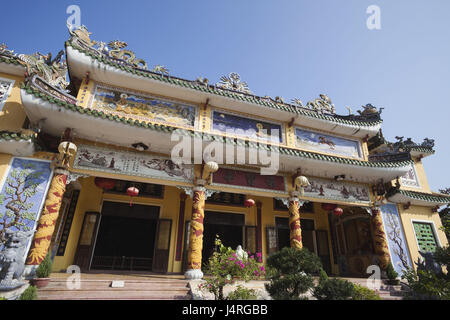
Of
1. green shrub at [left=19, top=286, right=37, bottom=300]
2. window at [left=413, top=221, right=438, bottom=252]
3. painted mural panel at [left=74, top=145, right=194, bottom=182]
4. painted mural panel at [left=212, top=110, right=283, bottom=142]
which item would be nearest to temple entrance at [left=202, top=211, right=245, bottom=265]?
painted mural panel at [left=74, top=145, right=194, bottom=182]

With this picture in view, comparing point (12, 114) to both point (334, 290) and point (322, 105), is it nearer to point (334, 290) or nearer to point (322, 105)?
point (334, 290)

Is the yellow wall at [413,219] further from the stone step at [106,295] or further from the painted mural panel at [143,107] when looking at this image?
the painted mural panel at [143,107]

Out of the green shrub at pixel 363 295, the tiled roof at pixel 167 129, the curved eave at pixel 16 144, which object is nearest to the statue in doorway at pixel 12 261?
the curved eave at pixel 16 144

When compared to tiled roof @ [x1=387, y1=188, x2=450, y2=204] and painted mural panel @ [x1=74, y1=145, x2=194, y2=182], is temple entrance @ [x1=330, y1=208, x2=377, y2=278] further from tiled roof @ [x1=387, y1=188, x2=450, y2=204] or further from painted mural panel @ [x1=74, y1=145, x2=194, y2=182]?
painted mural panel @ [x1=74, y1=145, x2=194, y2=182]

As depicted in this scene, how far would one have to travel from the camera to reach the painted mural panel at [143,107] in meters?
7.98

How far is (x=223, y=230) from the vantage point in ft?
35.0

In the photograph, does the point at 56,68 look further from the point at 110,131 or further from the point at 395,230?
the point at 395,230

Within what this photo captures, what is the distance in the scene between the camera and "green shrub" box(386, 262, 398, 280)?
8367 millimetres

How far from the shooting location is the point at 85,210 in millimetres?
8727

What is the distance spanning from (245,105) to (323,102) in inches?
167

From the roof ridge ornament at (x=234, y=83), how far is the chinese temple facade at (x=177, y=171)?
0.04 metres

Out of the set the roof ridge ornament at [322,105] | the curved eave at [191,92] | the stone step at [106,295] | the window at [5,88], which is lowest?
the stone step at [106,295]
